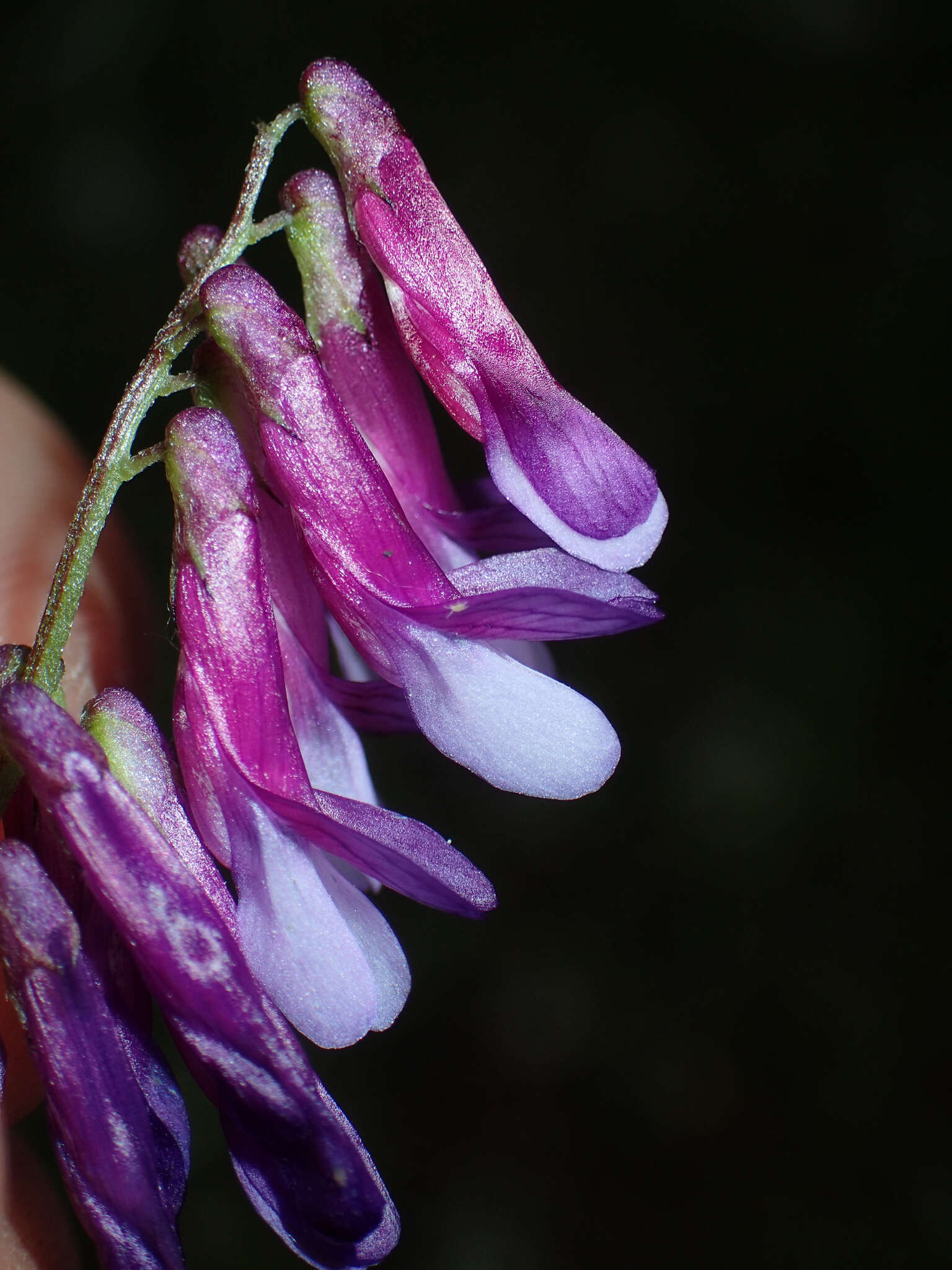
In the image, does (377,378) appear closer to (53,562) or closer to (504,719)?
(504,719)

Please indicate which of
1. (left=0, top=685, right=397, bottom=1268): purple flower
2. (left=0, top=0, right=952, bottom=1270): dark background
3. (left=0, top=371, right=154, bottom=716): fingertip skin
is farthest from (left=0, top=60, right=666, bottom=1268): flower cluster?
(left=0, top=0, right=952, bottom=1270): dark background

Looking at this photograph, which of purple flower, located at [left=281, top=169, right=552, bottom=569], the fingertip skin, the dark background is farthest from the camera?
the dark background

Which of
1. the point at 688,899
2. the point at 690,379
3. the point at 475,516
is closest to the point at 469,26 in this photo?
the point at 690,379

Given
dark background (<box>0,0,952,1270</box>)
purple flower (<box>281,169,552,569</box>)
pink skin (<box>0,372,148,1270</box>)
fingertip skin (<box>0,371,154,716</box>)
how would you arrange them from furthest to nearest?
dark background (<box>0,0,952,1270</box>) → fingertip skin (<box>0,371,154,716</box>) → pink skin (<box>0,372,148,1270</box>) → purple flower (<box>281,169,552,569</box>)

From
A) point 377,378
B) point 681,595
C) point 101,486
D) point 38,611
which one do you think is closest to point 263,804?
point 101,486

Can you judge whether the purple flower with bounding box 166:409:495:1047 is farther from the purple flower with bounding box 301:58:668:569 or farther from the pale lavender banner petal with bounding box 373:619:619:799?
the purple flower with bounding box 301:58:668:569

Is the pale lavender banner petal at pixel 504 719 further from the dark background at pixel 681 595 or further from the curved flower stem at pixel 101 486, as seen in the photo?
the dark background at pixel 681 595

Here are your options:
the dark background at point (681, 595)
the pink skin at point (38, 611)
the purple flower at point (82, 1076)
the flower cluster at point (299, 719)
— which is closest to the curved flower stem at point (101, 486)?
the flower cluster at point (299, 719)
